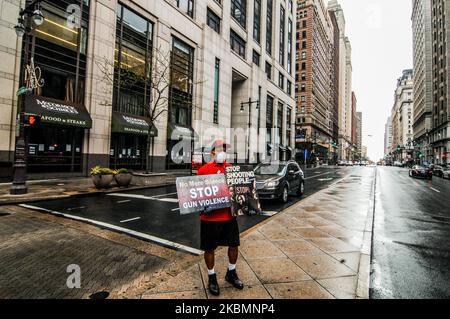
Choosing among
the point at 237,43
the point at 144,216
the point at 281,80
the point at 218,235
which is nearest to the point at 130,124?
the point at 144,216

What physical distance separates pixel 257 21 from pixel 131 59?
1137 inches

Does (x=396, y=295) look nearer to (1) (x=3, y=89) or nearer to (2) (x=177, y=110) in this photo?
(1) (x=3, y=89)

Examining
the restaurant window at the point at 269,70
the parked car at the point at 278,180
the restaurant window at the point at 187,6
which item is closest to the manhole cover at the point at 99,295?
the parked car at the point at 278,180

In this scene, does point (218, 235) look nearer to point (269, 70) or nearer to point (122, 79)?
point (122, 79)

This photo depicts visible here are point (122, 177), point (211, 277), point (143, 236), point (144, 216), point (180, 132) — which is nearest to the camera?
point (211, 277)

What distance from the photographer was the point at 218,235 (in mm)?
3539

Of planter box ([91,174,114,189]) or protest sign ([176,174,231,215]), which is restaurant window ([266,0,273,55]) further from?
protest sign ([176,174,231,215])

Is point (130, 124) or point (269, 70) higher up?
point (269, 70)

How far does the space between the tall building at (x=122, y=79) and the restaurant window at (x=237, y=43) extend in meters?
0.17

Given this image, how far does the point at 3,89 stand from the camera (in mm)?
13977

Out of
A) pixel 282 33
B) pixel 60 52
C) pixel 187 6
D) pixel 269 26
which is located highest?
pixel 282 33

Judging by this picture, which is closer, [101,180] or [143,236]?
[143,236]
